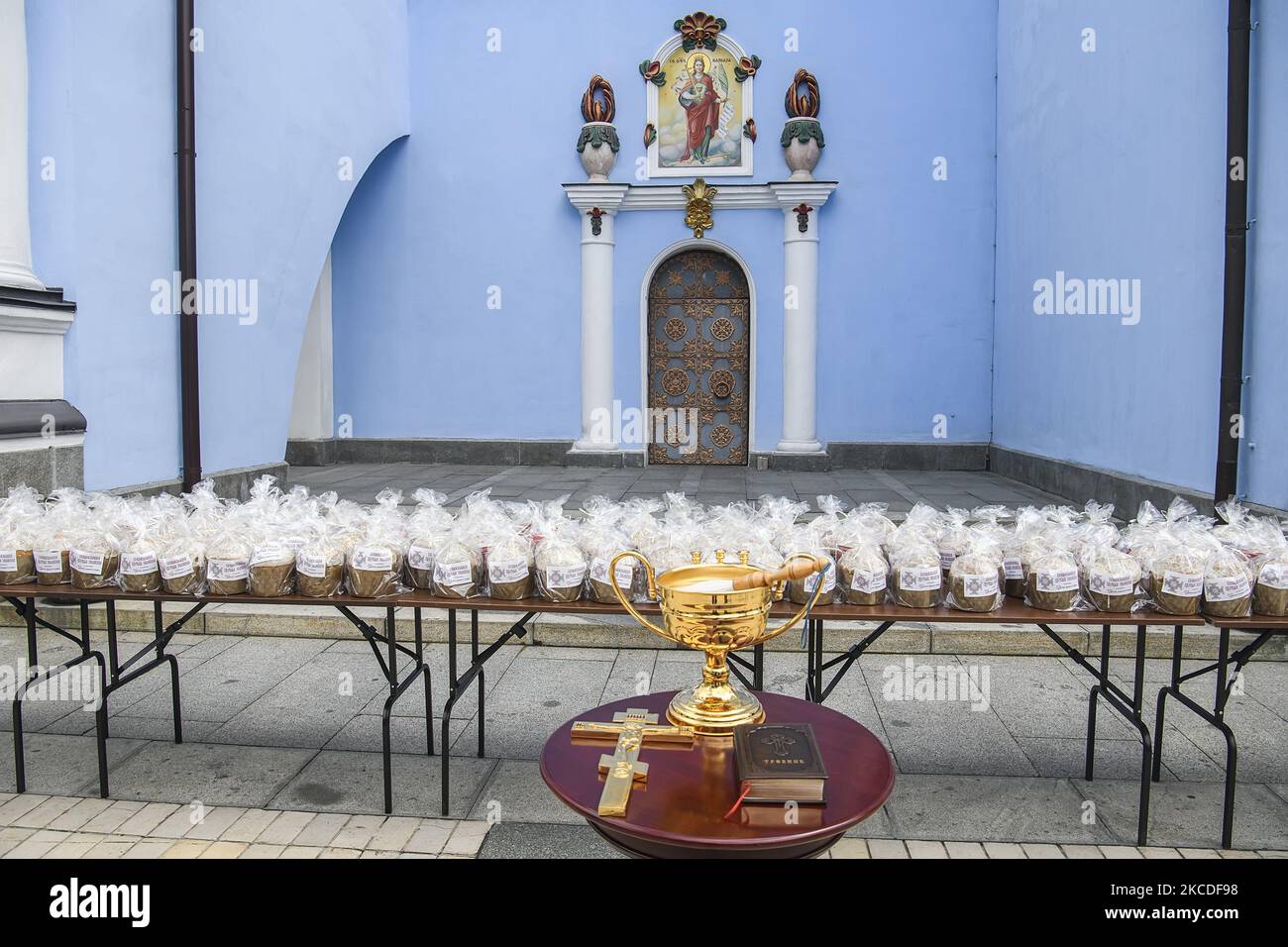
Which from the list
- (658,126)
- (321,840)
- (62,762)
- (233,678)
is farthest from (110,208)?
(658,126)

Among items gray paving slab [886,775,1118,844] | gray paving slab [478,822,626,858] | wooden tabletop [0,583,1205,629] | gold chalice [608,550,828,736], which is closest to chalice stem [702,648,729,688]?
gold chalice [608,550,828,736]

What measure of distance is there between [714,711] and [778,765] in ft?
1.20

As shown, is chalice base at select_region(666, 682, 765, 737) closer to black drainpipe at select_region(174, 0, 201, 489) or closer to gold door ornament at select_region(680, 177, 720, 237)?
black drainpipe at select_region(174, 0, 201, 489)

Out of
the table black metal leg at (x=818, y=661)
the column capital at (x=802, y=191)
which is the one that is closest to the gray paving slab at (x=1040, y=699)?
the table black metal leg at (x=818, y=661)

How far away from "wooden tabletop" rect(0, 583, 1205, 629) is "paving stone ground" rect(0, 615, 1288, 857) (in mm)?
766

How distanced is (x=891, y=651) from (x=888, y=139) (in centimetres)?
891

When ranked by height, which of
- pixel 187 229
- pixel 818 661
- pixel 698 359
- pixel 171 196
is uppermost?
pixel 171 196

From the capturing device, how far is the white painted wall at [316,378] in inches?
503

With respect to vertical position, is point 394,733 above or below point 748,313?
below

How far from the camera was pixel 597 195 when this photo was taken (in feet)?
39.9

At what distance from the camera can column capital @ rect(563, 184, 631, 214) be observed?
12125 mm

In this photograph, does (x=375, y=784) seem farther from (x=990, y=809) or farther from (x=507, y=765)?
(x=990, y=809)

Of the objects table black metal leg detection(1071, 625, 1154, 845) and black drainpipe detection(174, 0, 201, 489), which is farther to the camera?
black drainpipe detection(174, 0, 201, 489)

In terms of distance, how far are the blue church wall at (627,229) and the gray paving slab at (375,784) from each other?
908 cm
